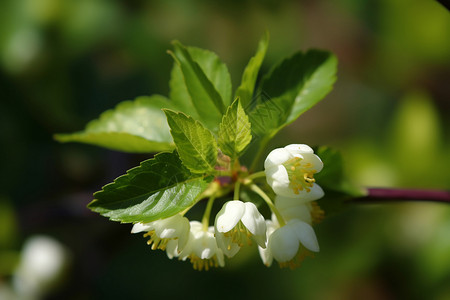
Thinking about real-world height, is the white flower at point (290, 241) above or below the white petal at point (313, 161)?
below

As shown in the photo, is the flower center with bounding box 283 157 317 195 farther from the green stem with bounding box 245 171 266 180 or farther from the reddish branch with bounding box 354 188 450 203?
the reddish branch with bounding box 354 188 450 203

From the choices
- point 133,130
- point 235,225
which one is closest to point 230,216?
point 235,225

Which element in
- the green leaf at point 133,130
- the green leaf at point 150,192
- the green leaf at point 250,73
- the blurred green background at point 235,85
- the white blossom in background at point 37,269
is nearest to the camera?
the green leaf at point 150,192

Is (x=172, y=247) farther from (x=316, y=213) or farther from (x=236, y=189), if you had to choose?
(x=316, y=213)

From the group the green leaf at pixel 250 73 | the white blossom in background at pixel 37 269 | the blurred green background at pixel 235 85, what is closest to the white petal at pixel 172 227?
the green leaf at pixel 250 73

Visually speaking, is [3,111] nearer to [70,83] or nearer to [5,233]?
[70,83]

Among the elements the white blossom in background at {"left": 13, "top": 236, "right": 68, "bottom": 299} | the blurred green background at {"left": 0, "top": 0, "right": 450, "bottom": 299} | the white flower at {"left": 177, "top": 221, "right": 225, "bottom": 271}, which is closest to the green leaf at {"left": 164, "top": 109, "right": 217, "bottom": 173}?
the white flower at {"left": 177, "top": 221, "right": 225, "bottom": 271}

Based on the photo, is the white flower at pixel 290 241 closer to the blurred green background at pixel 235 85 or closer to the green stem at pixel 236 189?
the green stem at pixel 236 189
